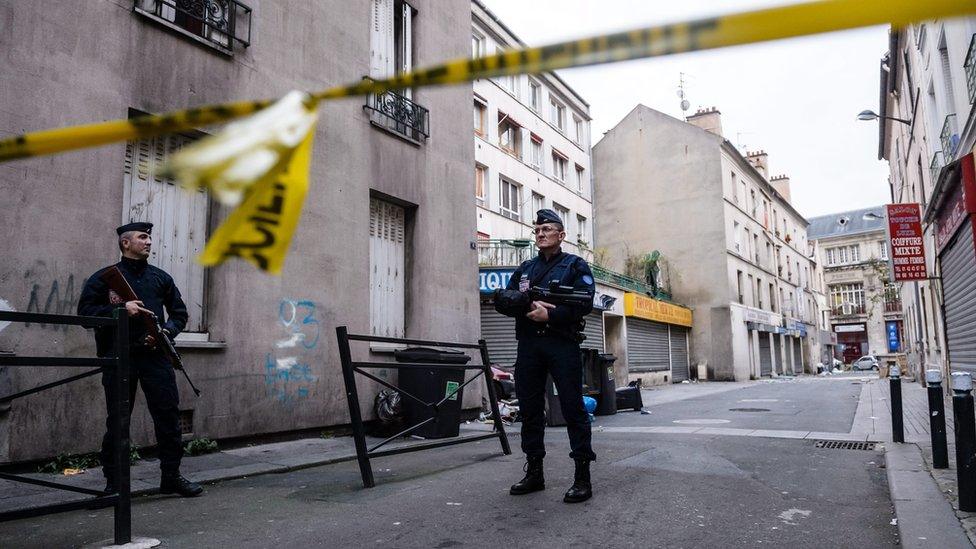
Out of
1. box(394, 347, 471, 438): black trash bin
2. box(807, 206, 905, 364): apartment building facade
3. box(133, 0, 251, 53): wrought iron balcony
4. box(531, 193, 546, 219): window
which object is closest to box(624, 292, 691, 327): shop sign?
box(531, 193, 546, 219): window

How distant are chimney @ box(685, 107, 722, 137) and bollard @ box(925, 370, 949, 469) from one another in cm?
2925

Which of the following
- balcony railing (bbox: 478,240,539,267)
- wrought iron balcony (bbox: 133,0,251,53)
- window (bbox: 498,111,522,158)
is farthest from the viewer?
window (bbox: 498,111,522,158)

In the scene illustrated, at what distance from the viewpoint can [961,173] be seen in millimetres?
9375

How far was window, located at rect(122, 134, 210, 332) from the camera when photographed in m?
6.41

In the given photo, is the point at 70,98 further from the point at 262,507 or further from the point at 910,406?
the point at 910,406

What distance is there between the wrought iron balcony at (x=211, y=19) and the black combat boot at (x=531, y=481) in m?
5.62

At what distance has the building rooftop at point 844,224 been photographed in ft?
196

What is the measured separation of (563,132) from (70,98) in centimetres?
2155

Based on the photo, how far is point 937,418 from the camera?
4754mm

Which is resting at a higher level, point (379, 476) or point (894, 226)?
point (894, 226)

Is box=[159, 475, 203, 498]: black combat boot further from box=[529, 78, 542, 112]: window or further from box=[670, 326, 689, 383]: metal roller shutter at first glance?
box=[670, 326, 689, 383]: metal roller shutter

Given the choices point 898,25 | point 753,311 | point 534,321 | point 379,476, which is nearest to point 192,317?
point 379,476

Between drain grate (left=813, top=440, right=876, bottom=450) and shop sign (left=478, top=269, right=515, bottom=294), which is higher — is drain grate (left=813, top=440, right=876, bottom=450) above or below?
below

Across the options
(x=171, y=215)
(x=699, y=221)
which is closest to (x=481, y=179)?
(x=171, y=215)
